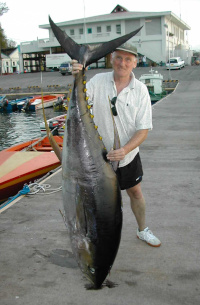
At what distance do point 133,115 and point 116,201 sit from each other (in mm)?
873

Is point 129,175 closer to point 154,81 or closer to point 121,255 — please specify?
point 121,255

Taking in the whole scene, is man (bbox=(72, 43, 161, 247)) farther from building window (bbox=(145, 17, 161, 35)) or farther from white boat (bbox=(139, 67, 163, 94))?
building window (bbox=(145, 17, 161, 35))

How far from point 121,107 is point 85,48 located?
632mm

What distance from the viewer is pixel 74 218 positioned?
2.46m

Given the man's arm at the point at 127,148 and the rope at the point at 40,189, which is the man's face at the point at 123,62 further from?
the rope at the point at 40,189

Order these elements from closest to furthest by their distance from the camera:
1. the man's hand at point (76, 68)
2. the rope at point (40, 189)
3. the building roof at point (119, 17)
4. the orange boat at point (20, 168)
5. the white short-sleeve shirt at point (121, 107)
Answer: the man's hand at point (76, 68), the white short-sleeve shirt at point (121, 107), the rope at point (40, 189), the orange boat at point (20, 168), the building roof at point (119, 17)

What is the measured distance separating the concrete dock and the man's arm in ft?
3.68

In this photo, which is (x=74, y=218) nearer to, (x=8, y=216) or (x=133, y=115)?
(x=133, y=115)

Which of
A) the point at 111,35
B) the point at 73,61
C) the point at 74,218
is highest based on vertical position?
the point at 111,35

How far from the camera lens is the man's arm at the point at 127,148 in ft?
8.32

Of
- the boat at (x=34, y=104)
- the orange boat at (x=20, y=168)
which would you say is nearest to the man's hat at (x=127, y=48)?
the orange boat at (x=20, y=168)

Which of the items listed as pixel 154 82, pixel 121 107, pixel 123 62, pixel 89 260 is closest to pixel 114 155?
pixel 121 107

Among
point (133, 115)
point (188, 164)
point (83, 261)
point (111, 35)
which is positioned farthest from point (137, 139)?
point (111, 35)

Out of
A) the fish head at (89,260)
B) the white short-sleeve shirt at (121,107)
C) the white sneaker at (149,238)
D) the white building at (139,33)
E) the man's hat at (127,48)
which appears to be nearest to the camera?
the fish head at (89,260)
